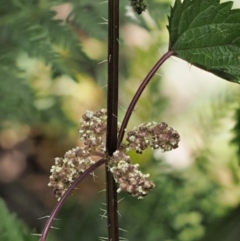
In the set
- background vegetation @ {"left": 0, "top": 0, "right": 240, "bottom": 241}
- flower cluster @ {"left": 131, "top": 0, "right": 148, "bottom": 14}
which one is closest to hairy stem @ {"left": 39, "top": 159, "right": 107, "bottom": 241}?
flower cluster @ {"left": 131, "top": 0, "right": 148, "bottom": 14}

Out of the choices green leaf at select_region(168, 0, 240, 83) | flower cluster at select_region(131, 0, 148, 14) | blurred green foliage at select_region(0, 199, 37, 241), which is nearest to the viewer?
flower cluster at select_region(131, 0, 148, 14)

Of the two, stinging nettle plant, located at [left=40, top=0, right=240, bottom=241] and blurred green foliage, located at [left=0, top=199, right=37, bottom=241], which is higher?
stinging nettle plant, located at [left=40, top=0, right=240, bottom=241]

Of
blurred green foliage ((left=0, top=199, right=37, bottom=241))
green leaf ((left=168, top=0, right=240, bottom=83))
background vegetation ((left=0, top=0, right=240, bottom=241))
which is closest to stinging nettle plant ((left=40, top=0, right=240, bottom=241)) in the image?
green leaf ((left=168, top=0, right=240, bottom=83))

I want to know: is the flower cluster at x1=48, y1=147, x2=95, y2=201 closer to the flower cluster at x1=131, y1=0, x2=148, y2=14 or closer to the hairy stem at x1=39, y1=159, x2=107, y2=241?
the hairy stem at x1=39, y1=159, x2=107, y2=241

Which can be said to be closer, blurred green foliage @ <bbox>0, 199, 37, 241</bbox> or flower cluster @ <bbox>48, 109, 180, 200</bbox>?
flower cluster @ <bbox>48, 109, 180, 200</bbox>

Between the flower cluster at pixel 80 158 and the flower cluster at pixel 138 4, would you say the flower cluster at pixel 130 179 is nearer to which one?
the flower cluster at pixel 80 158

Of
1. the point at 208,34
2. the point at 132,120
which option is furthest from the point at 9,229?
the point at 132,120

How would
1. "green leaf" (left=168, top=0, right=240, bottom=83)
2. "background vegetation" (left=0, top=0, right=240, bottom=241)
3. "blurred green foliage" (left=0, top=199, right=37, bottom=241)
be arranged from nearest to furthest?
"green leaf" (left=168, top=0, right=240, bottom=83) < "blurred green foliage" (left=0, top=199, right=37, bottom=241) < "background vegetation" (left=0, top=0, right=240, bottom=241)

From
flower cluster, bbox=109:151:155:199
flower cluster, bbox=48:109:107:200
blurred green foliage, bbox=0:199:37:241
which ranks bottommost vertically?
blurred green foliage, bbox=0:199:37:241

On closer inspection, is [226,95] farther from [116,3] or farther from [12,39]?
[116,3]
